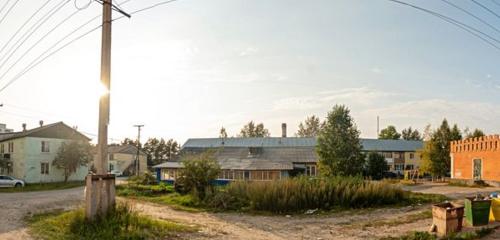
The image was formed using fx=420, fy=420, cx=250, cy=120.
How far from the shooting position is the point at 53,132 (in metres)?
48.4

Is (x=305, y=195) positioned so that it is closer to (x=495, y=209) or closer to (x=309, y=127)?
(x=495, y=209)

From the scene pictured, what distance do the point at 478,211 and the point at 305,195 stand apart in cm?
795

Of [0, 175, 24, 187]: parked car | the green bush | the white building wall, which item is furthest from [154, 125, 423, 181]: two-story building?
[0, 175, 24, 187]: parked car

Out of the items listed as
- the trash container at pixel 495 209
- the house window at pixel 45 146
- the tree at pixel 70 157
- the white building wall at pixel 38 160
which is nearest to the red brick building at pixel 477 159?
the trash container at pixel 495 209

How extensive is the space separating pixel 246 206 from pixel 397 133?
85.6 m

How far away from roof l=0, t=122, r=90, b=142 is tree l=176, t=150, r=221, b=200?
29.8 m

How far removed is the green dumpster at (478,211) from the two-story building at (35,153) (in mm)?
44348

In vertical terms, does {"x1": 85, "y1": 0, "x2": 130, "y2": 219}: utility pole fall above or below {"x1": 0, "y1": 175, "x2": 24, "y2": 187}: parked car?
above

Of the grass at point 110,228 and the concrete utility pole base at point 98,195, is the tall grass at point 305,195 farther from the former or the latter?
the concrete utility pole base at point 98,195

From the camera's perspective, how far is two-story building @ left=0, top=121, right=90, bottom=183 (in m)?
45.0

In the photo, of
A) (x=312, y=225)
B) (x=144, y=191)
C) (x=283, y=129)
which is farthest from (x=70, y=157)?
(x=312, y=225)

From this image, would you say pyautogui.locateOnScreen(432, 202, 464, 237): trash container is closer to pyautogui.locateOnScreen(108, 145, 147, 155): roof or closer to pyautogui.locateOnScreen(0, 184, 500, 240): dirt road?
pyautogui.locateOnScreen(0, 184, 500, 240): dirt road

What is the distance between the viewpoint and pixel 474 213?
1217 centimetres

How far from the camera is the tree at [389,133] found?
96.9 m
